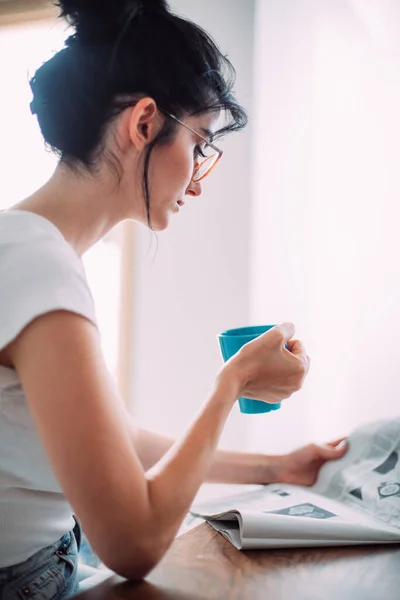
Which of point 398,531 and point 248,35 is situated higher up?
point 248,35

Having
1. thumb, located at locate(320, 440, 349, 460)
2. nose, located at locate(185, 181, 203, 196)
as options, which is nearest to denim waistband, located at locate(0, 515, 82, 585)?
thumb, located at locate(320, 440, 349, 460)

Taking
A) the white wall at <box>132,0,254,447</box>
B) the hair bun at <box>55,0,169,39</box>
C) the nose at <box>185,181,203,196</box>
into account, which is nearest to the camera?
the hair bun at <box>55,0,169,39</box>

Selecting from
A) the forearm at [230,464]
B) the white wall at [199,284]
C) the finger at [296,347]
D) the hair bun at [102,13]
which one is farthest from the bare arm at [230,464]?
the white wall at [199,284]

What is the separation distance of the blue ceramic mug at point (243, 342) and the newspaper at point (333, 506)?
13 cm

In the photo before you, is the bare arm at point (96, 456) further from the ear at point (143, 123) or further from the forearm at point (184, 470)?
the ear at point (143, 123)

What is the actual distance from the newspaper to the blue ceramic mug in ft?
0.42

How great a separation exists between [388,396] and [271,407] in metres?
0.18

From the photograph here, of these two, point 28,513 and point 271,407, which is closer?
point 28,513

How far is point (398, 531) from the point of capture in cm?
64

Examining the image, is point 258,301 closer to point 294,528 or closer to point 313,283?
point 313,283

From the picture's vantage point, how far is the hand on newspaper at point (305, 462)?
90cm

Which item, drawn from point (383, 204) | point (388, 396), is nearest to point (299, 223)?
point (383, 204)

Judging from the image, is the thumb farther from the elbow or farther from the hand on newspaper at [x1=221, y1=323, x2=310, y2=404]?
the elbow

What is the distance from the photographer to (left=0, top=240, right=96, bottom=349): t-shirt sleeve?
52 cm
